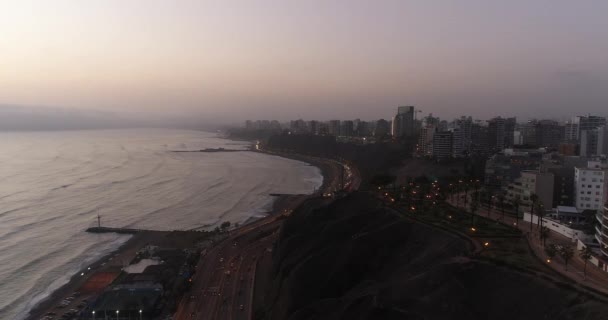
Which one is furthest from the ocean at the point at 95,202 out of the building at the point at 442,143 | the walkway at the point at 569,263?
the walkway at the point at 569,263

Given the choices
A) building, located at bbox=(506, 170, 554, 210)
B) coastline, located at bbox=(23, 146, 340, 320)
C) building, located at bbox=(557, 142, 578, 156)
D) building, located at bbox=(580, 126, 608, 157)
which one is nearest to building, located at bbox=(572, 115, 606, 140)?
building, located at bbox=(580, 126, 608, 157)

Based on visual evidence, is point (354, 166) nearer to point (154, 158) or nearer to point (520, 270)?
point (154, 158)

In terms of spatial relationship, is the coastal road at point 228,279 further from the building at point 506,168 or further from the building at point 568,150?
the building at point 568,150

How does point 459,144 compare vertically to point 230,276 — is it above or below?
above

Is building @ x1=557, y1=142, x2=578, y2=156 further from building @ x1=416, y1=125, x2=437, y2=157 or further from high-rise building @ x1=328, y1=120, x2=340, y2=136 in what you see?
high-rise building @ x1=328, y1=120, x2=340, y2=136

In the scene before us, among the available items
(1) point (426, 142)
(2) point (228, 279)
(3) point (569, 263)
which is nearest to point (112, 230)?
(2) point (228, 279)

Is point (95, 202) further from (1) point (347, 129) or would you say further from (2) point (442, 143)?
(1) point (347, 129)
